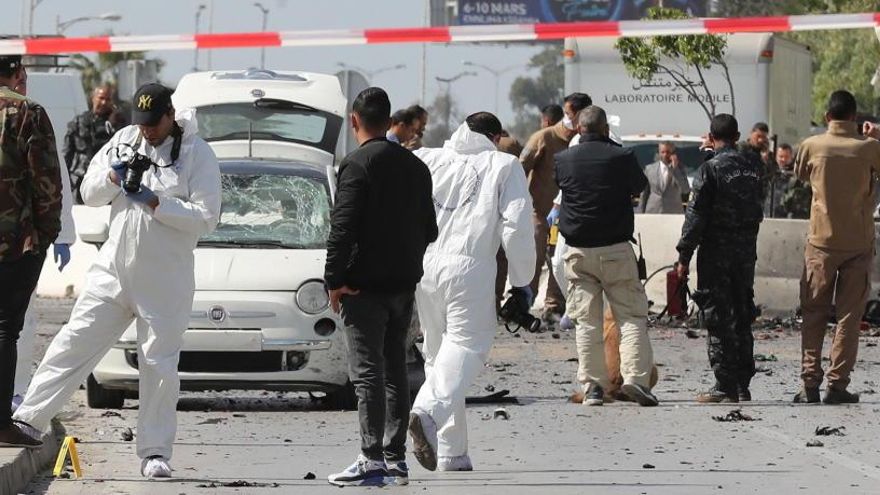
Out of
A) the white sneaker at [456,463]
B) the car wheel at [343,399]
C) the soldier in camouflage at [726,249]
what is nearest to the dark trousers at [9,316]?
the white sneaker at [456,463]

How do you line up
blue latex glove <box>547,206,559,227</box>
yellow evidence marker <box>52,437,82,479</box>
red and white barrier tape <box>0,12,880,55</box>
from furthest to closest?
blue latex glove <box>547,206,559,227</box> < red and white barrier tape <box>0,12,880,55</box> < yellow evidence marker <box>52,437,82,479</box>

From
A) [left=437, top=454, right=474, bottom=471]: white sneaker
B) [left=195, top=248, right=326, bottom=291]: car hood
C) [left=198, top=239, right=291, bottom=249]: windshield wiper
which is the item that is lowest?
[left=437, top=454, right=474, bottom=471]: white sneaker

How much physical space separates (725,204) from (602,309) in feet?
3.43

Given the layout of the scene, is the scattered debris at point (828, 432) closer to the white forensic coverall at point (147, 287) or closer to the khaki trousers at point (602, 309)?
the khaki trousers at point (602, 309)

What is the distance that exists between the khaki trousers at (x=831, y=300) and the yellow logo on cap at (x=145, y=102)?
5633 millimetres

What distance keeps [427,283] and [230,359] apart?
2.31 m

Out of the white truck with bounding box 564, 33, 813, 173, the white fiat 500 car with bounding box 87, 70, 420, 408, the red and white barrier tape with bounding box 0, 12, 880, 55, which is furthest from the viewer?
the white truck with bounding box 564, 33, 813, 173

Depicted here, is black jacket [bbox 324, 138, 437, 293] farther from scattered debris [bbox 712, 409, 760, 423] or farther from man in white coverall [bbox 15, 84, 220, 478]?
scattered debris [bbox 712, 409, 760, 423]

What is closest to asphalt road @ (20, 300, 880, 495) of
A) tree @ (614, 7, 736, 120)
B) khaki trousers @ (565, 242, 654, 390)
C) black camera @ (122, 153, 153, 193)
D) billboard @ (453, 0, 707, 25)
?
khaki trousers @ (565, 242, 654, 390)

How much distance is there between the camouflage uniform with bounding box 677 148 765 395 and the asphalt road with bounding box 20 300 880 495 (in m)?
0.37

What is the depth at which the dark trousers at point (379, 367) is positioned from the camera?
9.51m

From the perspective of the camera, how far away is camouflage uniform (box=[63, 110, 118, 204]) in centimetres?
2162

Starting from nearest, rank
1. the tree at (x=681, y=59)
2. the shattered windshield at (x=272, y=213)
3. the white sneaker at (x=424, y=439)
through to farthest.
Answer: the white sneaker at (x=424, y=439), the shattered windshield at (x=272, y=213), the tree at (x=681, y=59)

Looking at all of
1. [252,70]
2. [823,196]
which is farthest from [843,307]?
[252,70]
